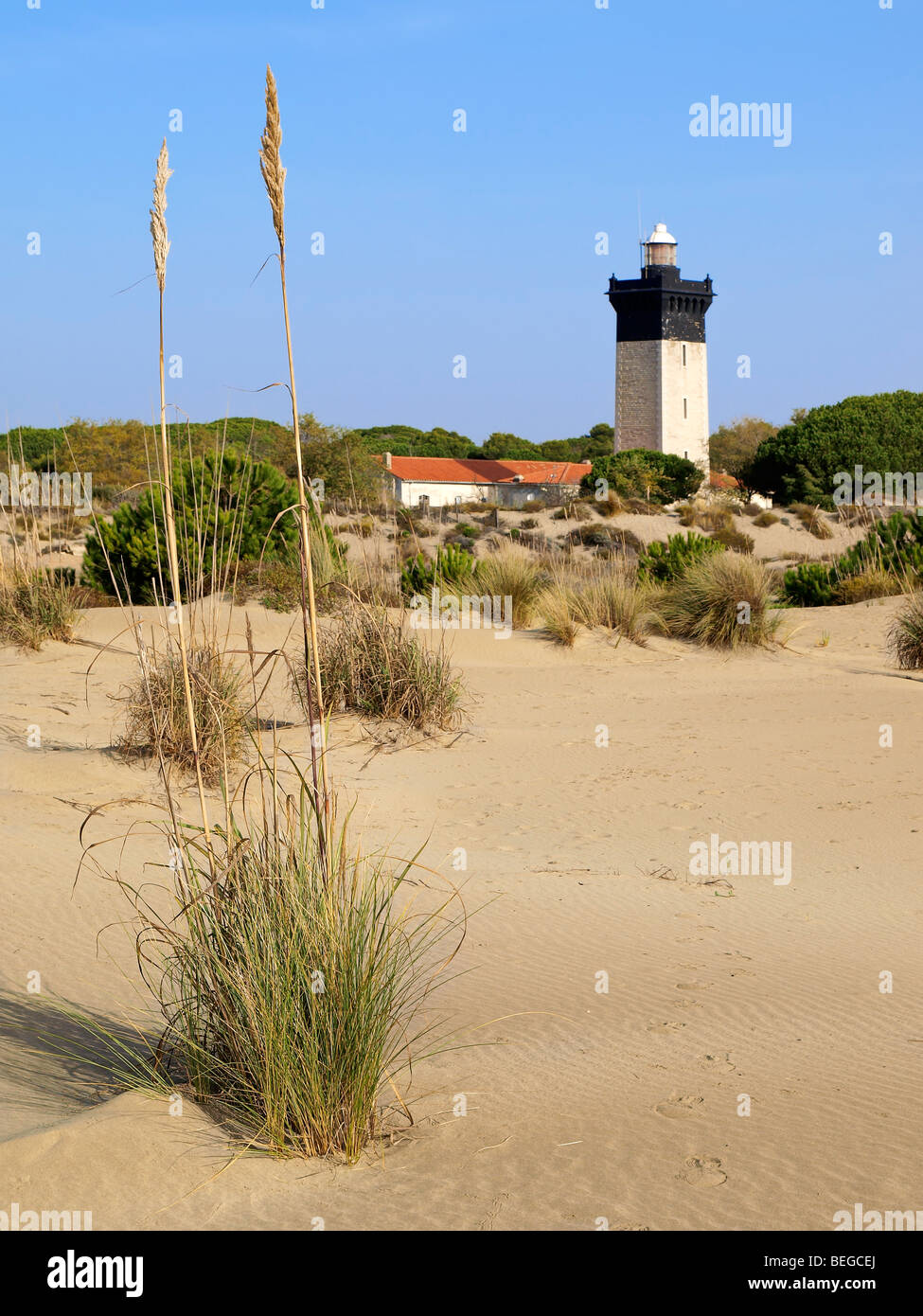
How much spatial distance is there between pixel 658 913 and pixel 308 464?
27678 millimetres

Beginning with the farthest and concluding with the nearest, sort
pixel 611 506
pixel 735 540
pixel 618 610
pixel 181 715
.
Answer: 1. pixel 611 506
2. pixel 735 540
3. pixel 618 610
4. pixel 181 715

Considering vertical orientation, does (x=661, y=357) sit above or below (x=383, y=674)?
above

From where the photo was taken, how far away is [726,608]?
1312 centimetres

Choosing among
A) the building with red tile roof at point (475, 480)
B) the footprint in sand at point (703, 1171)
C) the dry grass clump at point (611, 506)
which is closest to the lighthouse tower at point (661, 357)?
the building with red tile roof at point (475, 480)

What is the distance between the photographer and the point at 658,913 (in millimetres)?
5418

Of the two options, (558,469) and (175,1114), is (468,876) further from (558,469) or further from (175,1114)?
(558,469)

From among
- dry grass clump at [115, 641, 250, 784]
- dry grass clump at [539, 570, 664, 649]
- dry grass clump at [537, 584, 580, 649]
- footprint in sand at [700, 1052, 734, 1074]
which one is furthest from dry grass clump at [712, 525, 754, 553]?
footprint in sand at [700, 1052, 734, 1074]

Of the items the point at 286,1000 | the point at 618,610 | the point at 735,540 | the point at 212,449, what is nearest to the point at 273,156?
the point at 286,1000

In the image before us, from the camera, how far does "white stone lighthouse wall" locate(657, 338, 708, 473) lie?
57.1 m

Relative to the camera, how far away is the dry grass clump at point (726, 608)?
42.6 feet

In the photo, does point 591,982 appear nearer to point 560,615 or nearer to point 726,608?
point 560,615

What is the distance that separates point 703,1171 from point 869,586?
1459 centimetres

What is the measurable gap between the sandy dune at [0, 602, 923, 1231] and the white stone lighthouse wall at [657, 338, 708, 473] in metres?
48.7

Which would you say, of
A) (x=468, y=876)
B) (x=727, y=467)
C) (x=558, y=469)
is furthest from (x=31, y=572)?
(x=727, y=467)
